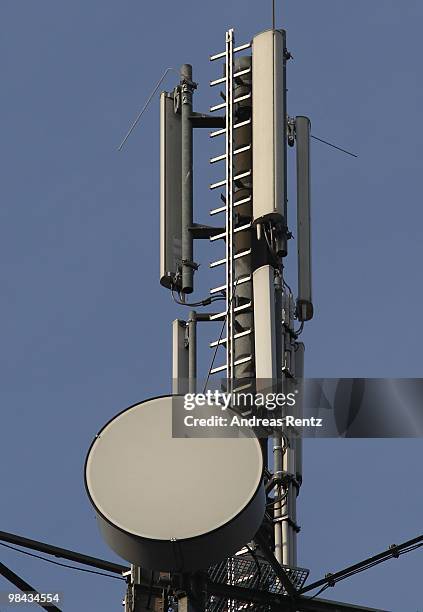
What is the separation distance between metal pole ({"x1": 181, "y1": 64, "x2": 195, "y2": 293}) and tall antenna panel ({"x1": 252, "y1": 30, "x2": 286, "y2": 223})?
1359 millimetres

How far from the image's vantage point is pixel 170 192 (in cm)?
3544

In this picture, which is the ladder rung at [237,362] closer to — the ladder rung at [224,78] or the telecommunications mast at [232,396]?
the telecommunications mast at [232,396]

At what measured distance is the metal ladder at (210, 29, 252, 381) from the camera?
110 feet

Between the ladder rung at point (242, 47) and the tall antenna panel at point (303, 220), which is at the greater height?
the ladder rung at point (242, 47)

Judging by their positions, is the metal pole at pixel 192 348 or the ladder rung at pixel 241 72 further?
the ladder rung at pixel 241 72

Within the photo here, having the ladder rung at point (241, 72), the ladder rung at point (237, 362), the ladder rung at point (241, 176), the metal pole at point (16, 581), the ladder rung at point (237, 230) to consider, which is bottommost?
the metal pole at point (16, 581)

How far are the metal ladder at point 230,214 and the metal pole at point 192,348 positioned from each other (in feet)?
1.14

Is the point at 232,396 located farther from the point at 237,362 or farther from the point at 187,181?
the point at 187,181

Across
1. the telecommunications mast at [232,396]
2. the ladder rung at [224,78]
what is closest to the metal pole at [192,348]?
the telecommunications mast at [232,396]

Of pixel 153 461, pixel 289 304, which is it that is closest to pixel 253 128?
pixel 289 304

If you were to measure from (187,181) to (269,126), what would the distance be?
181 centimetres

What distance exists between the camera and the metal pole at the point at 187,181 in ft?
114

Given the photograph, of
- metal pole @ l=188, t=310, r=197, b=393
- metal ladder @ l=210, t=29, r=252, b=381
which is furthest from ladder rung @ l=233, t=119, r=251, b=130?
metal pole @ l=188, t=310, r=197, b=393

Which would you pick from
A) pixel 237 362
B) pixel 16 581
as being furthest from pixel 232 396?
pixel 16 581
